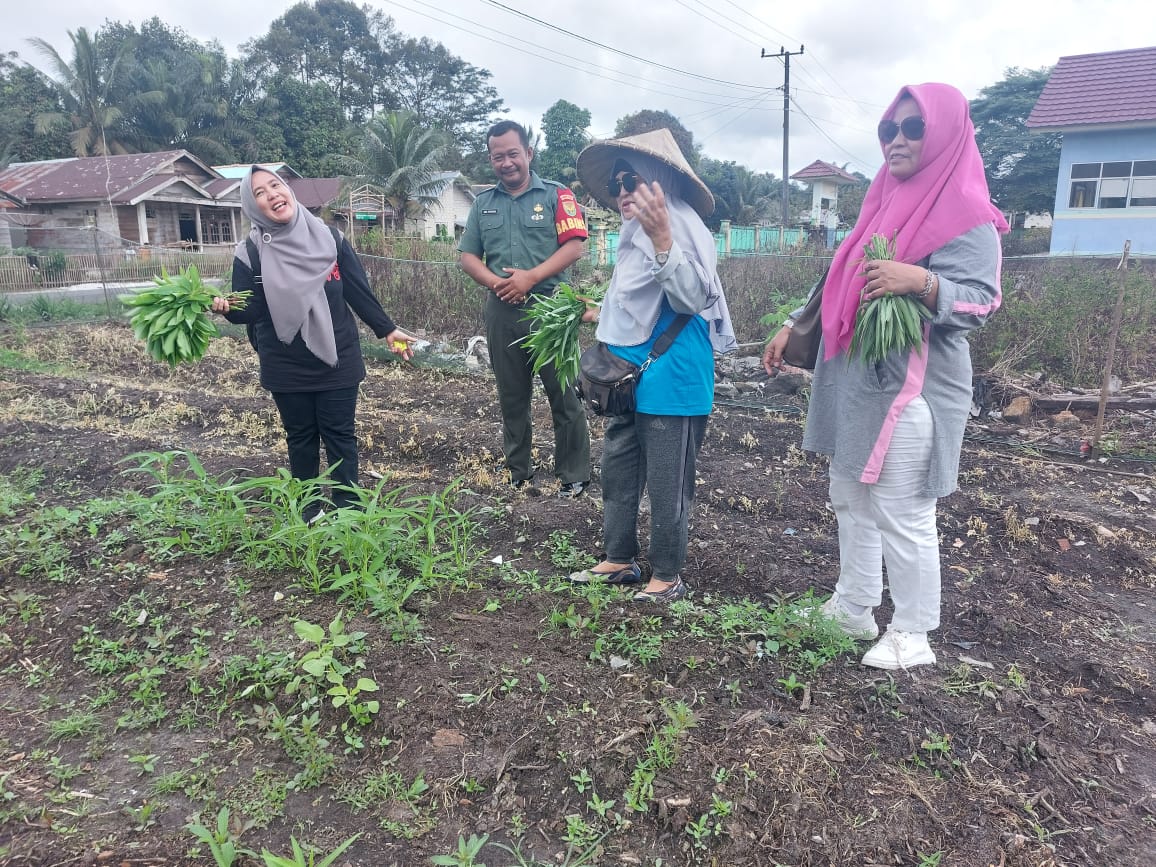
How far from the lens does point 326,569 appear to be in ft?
10.1

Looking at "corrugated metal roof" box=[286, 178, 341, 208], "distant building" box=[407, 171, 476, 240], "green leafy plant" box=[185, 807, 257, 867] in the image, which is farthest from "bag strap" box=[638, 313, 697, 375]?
"distant building" box=[407, 171, 476, 240]

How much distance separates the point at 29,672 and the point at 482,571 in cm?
162

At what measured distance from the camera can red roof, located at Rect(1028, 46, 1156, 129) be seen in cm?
1706

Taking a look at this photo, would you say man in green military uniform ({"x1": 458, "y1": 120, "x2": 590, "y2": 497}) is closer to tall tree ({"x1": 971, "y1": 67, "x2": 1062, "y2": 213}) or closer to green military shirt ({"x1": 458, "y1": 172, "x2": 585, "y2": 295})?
green military shirt ({"x1": 458, "y1": 172, "x2": 585, "y2": 295})

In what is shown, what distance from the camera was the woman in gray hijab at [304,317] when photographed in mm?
3438

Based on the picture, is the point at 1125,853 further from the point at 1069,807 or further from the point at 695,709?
the point at 695,709

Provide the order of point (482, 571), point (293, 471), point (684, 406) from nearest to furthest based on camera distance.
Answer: point (684, 406) < point (482, 571) < point (293, 471)

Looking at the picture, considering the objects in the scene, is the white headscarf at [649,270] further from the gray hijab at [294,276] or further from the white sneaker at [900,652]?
the gray hijab at [294,276]

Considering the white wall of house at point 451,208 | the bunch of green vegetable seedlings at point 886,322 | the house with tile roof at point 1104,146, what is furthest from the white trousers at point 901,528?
the white wall of house at point 451,208

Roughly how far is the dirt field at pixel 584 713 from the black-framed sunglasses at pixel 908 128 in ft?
5.46

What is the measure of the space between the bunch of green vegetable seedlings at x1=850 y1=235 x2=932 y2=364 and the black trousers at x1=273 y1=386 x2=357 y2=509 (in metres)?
2.34

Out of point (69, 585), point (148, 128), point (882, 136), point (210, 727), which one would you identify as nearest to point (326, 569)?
point (210, 727)

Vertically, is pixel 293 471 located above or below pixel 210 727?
above

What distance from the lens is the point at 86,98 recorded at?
36438mm
